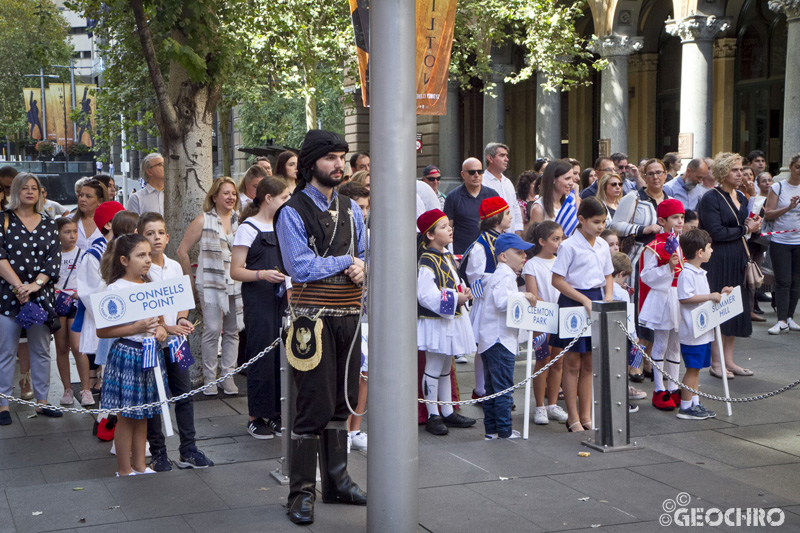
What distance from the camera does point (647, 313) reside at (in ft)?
27.6

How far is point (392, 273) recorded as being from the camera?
15.2 ft

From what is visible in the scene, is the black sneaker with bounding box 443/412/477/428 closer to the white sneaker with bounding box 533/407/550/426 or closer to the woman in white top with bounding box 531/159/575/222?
the white sneaker with bounding box 533/407/550/426

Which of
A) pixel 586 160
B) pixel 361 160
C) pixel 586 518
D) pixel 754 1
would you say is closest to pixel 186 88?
pixel 361 160

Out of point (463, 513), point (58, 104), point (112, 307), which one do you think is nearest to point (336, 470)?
point (463, 513)

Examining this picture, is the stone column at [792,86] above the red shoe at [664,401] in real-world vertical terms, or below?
above

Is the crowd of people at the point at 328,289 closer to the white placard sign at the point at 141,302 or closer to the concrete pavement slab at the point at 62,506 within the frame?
the white placard sign at the point at 141,302

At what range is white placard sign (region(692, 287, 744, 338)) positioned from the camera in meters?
7.93

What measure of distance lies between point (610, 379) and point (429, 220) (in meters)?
1.86

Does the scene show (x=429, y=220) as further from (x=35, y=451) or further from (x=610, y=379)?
(x=35, y=451)

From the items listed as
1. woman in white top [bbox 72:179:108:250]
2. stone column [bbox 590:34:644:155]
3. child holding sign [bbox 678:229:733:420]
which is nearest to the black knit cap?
child holding sign [bbox 678:229:733:420]

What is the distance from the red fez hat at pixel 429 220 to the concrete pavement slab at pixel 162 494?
101 inches

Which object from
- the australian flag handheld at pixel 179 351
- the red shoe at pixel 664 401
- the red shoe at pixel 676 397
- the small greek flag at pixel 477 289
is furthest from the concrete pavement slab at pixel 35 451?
the red shoe at pixel 676 397

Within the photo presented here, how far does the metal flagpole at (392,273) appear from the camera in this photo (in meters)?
4.53

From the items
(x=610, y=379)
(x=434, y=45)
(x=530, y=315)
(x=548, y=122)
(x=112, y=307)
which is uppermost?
(x=548, y=122)
